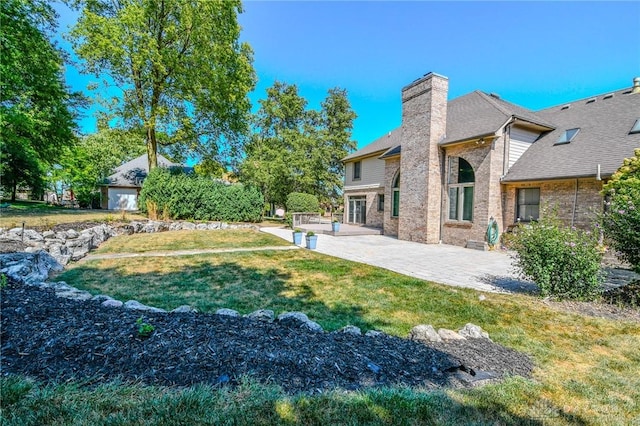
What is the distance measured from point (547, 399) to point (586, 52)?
12.3 meters

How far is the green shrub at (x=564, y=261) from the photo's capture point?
16.1 feet

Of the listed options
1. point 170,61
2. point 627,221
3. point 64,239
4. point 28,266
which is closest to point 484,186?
point 627,221

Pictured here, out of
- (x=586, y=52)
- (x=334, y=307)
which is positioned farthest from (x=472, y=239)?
(x=334, y=307)

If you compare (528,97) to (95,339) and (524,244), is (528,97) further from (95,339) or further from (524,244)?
(95,339)

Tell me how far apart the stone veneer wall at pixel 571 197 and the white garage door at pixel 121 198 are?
2994cm

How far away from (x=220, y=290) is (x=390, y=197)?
11935mm

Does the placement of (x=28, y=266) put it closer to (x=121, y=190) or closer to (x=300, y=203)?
(x=300, y=203)

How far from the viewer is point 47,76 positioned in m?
12.9

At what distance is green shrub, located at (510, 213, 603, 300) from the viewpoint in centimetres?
490

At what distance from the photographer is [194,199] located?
1702 cm

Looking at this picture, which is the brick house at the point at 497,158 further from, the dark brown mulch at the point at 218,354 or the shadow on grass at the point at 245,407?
the shadow on grass at the point at 245,407

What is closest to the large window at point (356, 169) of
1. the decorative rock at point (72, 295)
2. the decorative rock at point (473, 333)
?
the decorative rock at point (473, 333)

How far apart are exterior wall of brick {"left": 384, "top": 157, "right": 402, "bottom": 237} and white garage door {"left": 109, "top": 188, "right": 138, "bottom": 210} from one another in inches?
923

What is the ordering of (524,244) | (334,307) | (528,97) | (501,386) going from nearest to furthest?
(501,386)
(334,307)
(524,244)
(528,97)
